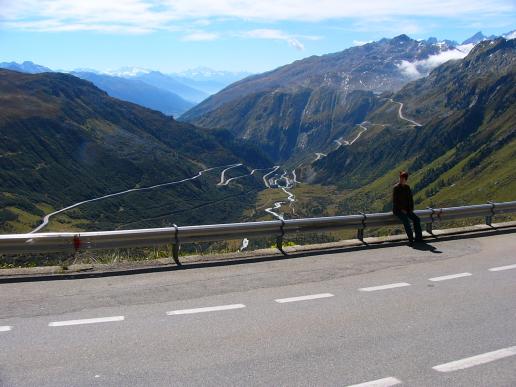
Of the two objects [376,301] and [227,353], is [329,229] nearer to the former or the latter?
[376,301]

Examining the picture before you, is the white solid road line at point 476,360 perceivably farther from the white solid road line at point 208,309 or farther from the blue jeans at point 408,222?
the blue jeans at point 408,222

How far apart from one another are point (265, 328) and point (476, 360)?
3.01 metres

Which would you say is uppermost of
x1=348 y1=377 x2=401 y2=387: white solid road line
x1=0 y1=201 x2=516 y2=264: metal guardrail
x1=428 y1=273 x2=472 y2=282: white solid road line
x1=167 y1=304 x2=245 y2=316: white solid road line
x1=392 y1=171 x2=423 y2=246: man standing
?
x1=392 y1=171 x2=423 y2=246: man standing

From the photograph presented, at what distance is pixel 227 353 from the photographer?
22.9ft

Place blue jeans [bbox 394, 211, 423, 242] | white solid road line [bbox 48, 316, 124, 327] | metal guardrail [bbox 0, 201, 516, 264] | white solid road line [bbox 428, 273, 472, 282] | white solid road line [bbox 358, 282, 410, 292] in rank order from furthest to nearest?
1. blue jeans [bbox 394, 211, 423, 242]
2. white solid road line [bbox 428, 273, 472, 282]
3. metal guardrail [bbox 0, 201, 516, 264]
4. white solid road line [bbox 358, 282, 410, 292]
5. white solid road line [bbox 48, 316, 124, 327]

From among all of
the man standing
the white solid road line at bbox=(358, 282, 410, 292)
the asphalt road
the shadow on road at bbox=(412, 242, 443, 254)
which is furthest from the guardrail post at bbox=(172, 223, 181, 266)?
the shadow on road at bbox=(412, 242, 443, 254)

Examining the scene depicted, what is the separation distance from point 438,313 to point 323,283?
2487 mm

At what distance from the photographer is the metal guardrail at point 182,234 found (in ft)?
36.6

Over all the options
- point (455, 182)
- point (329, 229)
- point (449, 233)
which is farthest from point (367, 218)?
point (455, 182)

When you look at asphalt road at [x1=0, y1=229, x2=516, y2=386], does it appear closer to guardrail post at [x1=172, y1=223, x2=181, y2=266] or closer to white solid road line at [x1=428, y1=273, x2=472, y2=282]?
white solid road line at [x1=428, y1=273, x2=472, y2=282]

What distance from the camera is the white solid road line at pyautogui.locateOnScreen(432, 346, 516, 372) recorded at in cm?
679

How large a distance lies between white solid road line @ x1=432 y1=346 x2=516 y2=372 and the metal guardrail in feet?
22.6

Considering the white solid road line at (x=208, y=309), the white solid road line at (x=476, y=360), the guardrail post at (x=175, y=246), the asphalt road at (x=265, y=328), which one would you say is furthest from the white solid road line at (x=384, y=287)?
the guardrail post at (x=175, y=246)

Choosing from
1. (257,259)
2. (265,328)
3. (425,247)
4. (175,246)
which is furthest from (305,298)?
(425,247)
